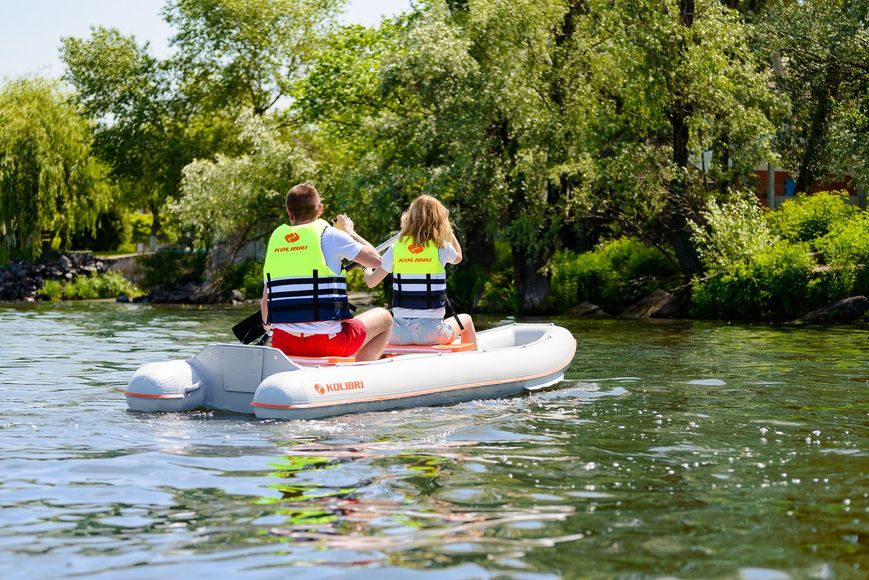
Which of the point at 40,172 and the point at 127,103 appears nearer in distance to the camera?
the point at 40,172

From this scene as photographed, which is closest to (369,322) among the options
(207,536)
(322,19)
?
(207,536)

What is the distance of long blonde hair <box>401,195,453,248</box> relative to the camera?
10148 mm

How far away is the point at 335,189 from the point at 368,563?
84.6ft

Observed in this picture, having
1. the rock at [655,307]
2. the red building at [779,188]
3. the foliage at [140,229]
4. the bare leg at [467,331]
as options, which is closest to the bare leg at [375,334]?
the bare leg at [467,331]

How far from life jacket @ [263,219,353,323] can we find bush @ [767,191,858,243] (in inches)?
650

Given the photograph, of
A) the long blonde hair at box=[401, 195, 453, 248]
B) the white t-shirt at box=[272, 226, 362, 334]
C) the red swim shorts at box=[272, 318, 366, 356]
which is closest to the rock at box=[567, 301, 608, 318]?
the long blonde hair at box=[401, 195, 453, 248]

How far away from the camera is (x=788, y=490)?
20.6ft

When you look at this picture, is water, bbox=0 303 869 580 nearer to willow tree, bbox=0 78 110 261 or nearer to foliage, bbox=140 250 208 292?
willow tree, bbox=0 78 110 261

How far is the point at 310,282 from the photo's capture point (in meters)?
9.06

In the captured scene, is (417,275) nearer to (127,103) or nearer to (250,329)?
(250,329)

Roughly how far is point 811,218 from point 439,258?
1579 cm

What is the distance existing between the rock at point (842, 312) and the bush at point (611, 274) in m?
4.52

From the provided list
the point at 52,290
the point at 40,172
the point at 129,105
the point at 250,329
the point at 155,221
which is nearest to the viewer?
the point at 250,329

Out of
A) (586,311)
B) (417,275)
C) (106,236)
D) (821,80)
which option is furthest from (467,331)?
(106,236)
